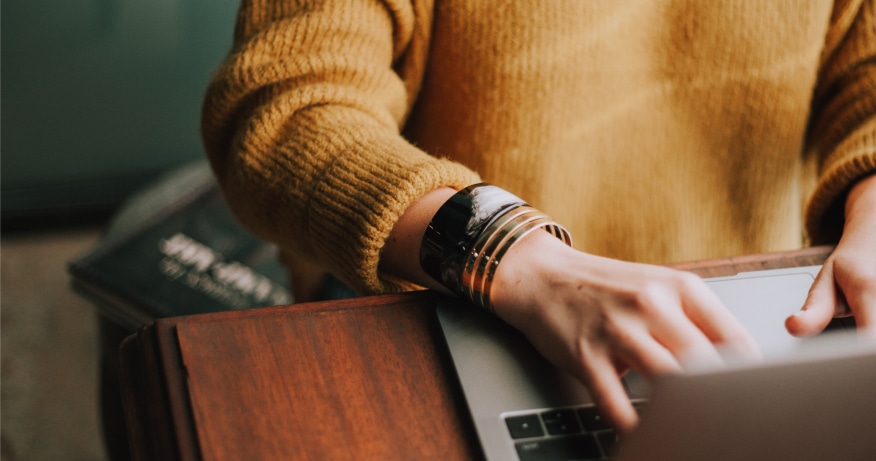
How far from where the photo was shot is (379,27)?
617mm

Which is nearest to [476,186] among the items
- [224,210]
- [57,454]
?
[224,210]

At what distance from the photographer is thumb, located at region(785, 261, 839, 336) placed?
0.43m

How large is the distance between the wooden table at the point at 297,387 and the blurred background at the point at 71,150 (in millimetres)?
1031

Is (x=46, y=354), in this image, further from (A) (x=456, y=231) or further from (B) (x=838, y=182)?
(B) (x=838, y=182)

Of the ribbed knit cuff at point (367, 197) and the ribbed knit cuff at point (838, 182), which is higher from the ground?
the ribbed knit cuff at point (838, 182)

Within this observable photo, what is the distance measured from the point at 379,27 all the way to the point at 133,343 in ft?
1.09

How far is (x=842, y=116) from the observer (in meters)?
0.71

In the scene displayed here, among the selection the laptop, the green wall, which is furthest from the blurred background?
the laptop

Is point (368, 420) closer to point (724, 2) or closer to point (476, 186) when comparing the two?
point (476, 186)

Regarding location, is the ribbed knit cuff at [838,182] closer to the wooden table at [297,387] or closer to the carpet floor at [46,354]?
the wooden table at [297,387]

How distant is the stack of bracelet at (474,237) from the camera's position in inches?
17.7

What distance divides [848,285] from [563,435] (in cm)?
23

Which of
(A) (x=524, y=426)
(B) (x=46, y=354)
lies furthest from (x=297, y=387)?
(B) (x=46, y=354)

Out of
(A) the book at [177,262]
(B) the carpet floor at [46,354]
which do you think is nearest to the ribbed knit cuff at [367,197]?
(A) the book at [177,262]
